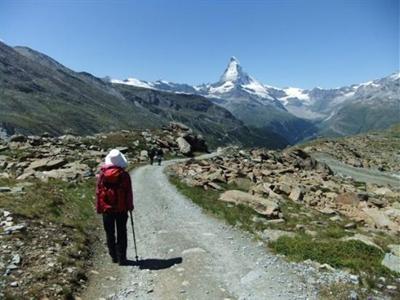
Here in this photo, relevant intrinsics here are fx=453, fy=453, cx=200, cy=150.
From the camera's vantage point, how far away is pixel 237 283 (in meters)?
13.1

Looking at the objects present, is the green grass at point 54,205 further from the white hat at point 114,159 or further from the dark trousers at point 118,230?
the white hat at point 114,159

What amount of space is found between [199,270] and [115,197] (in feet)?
11.8

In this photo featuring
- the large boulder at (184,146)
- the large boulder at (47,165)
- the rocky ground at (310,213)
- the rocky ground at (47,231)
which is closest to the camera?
the rocky ground at (47,231)

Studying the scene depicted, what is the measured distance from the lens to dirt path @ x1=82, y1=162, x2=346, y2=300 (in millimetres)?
12492

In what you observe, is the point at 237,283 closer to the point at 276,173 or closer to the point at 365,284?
the point at 365,284

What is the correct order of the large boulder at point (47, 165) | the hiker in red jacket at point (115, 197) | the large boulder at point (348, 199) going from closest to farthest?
the hiker in red jacket at point (115, 197) → the large boulder at point (348, 199) → the large boulder at point (47, 165)

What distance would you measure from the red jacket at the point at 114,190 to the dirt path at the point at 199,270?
77.7 inches

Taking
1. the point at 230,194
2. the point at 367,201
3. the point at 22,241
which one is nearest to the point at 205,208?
the point at 230,194

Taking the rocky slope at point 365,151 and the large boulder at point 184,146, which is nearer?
the large boulder at point 184,146

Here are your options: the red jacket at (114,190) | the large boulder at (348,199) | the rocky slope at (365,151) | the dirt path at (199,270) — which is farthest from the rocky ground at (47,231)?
the rocky slope at (365,151)

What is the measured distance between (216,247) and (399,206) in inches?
925

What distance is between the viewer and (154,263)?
15.2 metres

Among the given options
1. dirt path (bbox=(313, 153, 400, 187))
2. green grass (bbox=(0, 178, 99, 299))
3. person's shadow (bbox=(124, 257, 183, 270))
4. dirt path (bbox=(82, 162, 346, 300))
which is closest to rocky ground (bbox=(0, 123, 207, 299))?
green grass (bbox=(0, 178, 99, 299))

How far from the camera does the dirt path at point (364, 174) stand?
7264 cm
